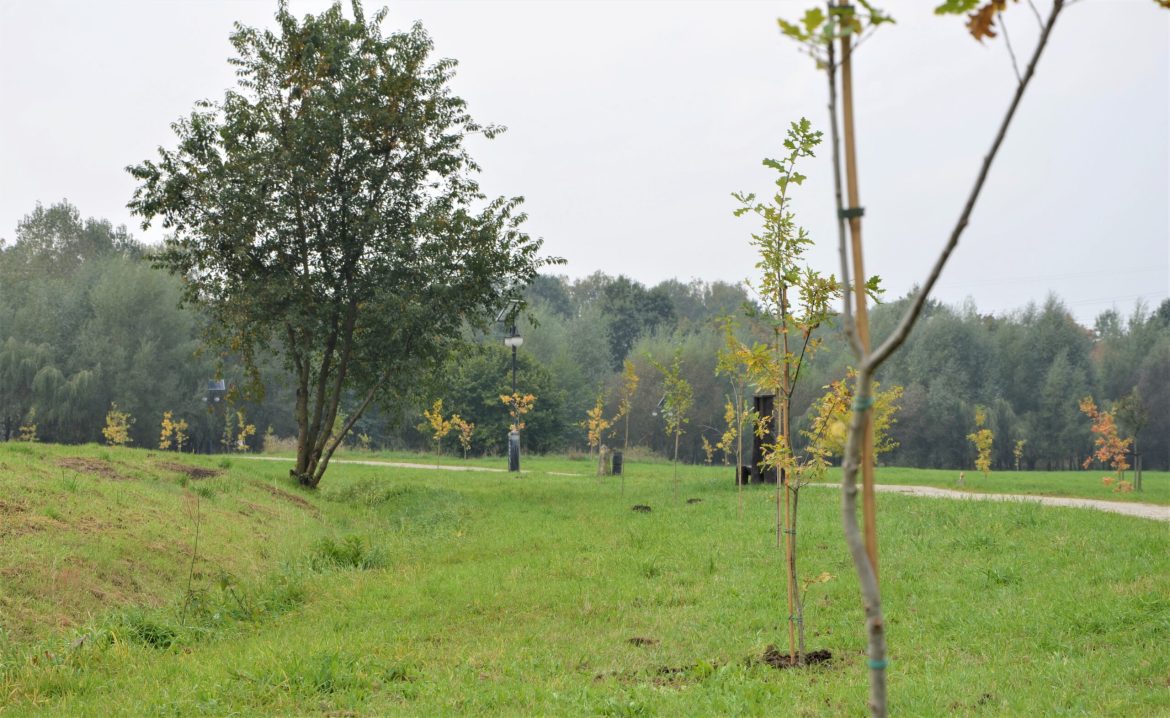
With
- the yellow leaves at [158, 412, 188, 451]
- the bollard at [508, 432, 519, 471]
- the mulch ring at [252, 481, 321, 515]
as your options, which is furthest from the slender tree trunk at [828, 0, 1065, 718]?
the yellow leaves at [158, 412, 188, 451]

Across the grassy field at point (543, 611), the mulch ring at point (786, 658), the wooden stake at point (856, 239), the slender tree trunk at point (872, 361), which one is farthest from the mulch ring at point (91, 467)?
the slender tree trunk at point (872, 361)

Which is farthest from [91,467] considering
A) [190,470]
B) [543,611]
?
[543,611]

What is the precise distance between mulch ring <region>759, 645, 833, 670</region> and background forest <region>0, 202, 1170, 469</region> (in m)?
35.3

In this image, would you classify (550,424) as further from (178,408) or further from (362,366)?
(362,366)

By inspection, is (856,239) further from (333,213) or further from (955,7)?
(333,213)

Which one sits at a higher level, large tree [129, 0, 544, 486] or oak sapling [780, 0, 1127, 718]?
large tree [129, 0, 544, 486]

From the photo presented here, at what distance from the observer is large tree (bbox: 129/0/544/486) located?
1819 centimetres

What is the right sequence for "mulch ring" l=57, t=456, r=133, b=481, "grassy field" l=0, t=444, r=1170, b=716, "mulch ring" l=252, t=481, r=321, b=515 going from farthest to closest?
1. "mulch ring" l=252, t=481, r=321, b=515
2. "mulch ring" l=57, t=456, r=133, b=481
3. "grassy field" l=0, t=444, r=1170, b=716

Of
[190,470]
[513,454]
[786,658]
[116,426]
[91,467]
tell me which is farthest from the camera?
[116,426]

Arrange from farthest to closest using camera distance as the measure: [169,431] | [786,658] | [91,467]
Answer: [169,431] → [91,467] → [786,658]

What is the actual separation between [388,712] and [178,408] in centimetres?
4706

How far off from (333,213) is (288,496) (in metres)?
5.60

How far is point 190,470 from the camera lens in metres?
16.9

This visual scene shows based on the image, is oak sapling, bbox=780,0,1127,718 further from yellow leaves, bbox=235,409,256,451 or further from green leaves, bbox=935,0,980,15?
yellow leaves, bbox=235,409,256,451
